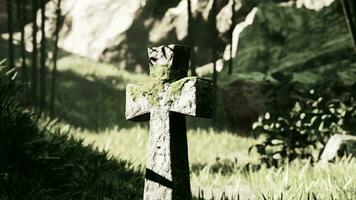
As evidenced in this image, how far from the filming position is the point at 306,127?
6.69 metres

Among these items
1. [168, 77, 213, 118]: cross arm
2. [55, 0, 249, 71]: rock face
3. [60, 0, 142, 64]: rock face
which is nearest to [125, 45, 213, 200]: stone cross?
[168, 77, 213, 118]: cross arm

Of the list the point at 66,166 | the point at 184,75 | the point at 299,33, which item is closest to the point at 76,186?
the point at 66,166

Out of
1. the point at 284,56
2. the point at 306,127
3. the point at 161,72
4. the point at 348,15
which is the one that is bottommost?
the point at 306,127

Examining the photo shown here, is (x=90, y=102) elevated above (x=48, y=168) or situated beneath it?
elevated above

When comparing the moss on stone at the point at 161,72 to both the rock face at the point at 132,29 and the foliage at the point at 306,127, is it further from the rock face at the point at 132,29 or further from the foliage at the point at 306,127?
the rock face at the point at 132,29

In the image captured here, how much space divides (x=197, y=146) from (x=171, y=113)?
14.7 feet

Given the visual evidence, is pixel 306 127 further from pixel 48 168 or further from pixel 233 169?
pixel 48 168

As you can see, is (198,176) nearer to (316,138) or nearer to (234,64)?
(316,138)

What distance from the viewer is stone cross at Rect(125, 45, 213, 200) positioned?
10.7 feet

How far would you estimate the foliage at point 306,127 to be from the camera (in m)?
6.45

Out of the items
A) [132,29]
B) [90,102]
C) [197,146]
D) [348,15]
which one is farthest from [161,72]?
[132,29]

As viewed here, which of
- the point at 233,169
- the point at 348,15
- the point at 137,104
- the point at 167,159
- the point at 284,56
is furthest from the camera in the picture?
the point at 284,56

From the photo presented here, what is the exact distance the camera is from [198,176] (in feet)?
18.5

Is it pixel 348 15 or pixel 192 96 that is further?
pixel 348 15
